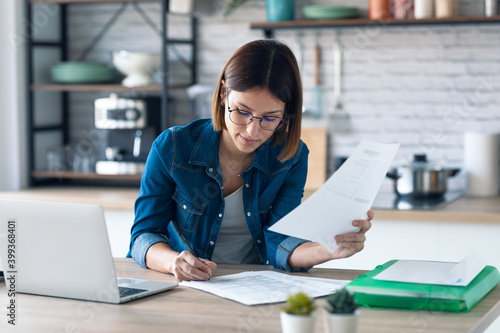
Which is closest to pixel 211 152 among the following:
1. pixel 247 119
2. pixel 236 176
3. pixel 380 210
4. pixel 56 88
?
pixel 236 176

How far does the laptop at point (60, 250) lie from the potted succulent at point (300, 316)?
50 centimetres

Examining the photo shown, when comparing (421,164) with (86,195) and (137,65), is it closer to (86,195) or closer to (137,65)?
(137,65)

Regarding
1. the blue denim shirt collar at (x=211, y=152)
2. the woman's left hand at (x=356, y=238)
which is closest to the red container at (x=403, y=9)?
the blue denim shirt collar at (x=211, y=152)

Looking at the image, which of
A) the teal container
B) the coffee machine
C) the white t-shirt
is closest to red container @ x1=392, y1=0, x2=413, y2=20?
the teal container

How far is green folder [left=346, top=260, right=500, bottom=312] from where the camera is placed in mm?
1459

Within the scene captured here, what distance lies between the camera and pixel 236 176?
2.09m

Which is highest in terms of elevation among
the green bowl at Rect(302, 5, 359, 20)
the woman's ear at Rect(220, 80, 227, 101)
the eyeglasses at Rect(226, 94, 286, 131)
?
the green bowl at Rect(302, 5, 359, 20)

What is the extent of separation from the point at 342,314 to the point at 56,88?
302 cm

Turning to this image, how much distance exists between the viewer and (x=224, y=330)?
135 cm

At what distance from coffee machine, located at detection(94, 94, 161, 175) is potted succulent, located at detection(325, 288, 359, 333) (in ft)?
8.74

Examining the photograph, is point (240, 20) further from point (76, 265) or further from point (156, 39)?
point (76, 265)

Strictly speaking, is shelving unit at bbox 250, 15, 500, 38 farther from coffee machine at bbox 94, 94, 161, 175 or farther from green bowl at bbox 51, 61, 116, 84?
green bowl at bbox 51, 61, 116, 84

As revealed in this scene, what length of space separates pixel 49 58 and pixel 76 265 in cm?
281

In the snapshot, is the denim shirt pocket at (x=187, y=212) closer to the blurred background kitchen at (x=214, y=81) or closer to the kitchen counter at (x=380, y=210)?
the kitchen counter at (x=380, y=210)
